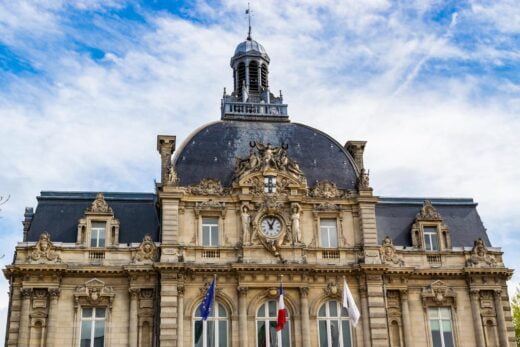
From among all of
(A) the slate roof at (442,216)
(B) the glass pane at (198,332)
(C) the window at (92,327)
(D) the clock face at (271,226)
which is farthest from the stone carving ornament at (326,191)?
(C) the window at (92,327)

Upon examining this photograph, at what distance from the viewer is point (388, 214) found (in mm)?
50656

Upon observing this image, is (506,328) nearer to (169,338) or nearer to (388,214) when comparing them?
(388,214)

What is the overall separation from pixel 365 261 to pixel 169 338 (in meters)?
12.9

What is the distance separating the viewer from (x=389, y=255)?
1866 inches

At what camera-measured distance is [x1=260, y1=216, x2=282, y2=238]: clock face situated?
46594 mm

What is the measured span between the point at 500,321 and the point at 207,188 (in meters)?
20.3

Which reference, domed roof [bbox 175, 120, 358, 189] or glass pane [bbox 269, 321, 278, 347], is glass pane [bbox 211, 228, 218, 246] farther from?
glass pane [bbox 269, 321, 278, 347]

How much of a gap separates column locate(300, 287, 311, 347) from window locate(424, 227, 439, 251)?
935 cm

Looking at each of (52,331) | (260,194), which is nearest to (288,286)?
(260,194)

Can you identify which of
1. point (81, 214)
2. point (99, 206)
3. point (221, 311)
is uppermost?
point (99, 206)

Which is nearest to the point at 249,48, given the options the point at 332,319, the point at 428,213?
the point at 428,213

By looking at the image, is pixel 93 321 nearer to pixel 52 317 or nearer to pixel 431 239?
pixel 52 317

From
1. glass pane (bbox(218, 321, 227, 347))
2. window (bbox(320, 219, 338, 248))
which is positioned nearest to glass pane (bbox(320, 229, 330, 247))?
window (bbox(320, 219, 338, 248))

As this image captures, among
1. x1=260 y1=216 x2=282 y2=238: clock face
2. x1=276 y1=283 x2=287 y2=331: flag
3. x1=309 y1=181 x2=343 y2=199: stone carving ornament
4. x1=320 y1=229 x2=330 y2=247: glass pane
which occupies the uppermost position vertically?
x1=309 y1=181 x2=343 y2=199: stone carving ornament
